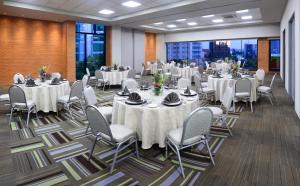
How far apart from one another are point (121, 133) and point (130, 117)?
1.22 ft

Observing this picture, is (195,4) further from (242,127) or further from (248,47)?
(248,47)

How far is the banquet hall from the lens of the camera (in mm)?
3057

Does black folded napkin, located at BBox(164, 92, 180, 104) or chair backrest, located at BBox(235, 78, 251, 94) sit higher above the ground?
chair backrest, located at BBox(235, 78, 251, 94)

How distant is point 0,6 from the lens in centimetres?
907

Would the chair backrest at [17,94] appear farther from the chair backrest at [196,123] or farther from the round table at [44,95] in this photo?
the chair backrest at [196,123]

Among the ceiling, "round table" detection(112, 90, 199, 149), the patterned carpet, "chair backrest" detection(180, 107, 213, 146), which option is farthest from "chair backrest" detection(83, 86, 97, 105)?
the ceiling

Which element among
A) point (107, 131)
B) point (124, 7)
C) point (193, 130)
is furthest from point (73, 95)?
point (124, 7)

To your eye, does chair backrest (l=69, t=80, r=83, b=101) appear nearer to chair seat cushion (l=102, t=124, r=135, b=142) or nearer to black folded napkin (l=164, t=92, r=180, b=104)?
chair seat cushion (l=102, t=124, r=135, b=142)

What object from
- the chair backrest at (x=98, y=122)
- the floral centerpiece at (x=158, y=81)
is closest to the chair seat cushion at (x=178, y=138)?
the chair backrest at (x=98, y=122)

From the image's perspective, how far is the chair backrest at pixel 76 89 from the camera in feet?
18.2

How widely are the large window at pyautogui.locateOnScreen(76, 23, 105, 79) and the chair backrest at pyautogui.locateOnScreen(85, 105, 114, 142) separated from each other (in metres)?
11.4

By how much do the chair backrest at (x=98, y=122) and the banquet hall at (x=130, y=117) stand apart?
0.06 ft

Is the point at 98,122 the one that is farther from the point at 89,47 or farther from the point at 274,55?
the point at 274,55

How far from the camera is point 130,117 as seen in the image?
11.6ft
